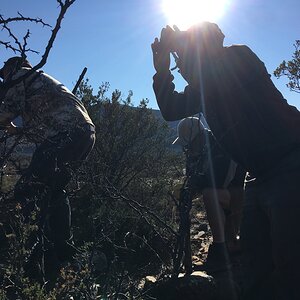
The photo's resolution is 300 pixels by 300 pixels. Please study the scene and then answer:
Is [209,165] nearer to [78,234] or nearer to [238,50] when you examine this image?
[78,234]

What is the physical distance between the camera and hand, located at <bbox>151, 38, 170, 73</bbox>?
2654 millimetres

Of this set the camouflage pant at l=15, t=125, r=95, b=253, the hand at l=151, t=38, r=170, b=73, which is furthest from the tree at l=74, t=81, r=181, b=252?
the hand at l=151, t=38, r=170, b=73

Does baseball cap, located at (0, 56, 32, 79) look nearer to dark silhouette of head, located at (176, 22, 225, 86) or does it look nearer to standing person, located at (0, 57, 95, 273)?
standing person, located at (0, 57, 95, 273)

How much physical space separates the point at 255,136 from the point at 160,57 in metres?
0.77

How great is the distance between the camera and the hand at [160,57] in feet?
8.71

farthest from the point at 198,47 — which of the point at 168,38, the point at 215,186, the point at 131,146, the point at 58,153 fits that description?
the point at 131,146

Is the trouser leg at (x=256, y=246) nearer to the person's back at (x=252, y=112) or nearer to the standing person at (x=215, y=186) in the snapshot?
the person's back at (x=252, y=112)

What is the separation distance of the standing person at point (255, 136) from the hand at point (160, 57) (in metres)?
0.01

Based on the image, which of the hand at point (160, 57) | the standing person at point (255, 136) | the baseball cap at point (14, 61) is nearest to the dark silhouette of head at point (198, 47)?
the standing person at point (255, 136)

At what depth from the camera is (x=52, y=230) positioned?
3.83 meters

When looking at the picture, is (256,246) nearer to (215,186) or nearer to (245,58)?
(245,58)

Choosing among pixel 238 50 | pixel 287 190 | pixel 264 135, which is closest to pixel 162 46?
pixel 238 50

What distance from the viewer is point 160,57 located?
2.70 metres

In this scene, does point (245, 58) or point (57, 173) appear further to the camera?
point (57, 173)
